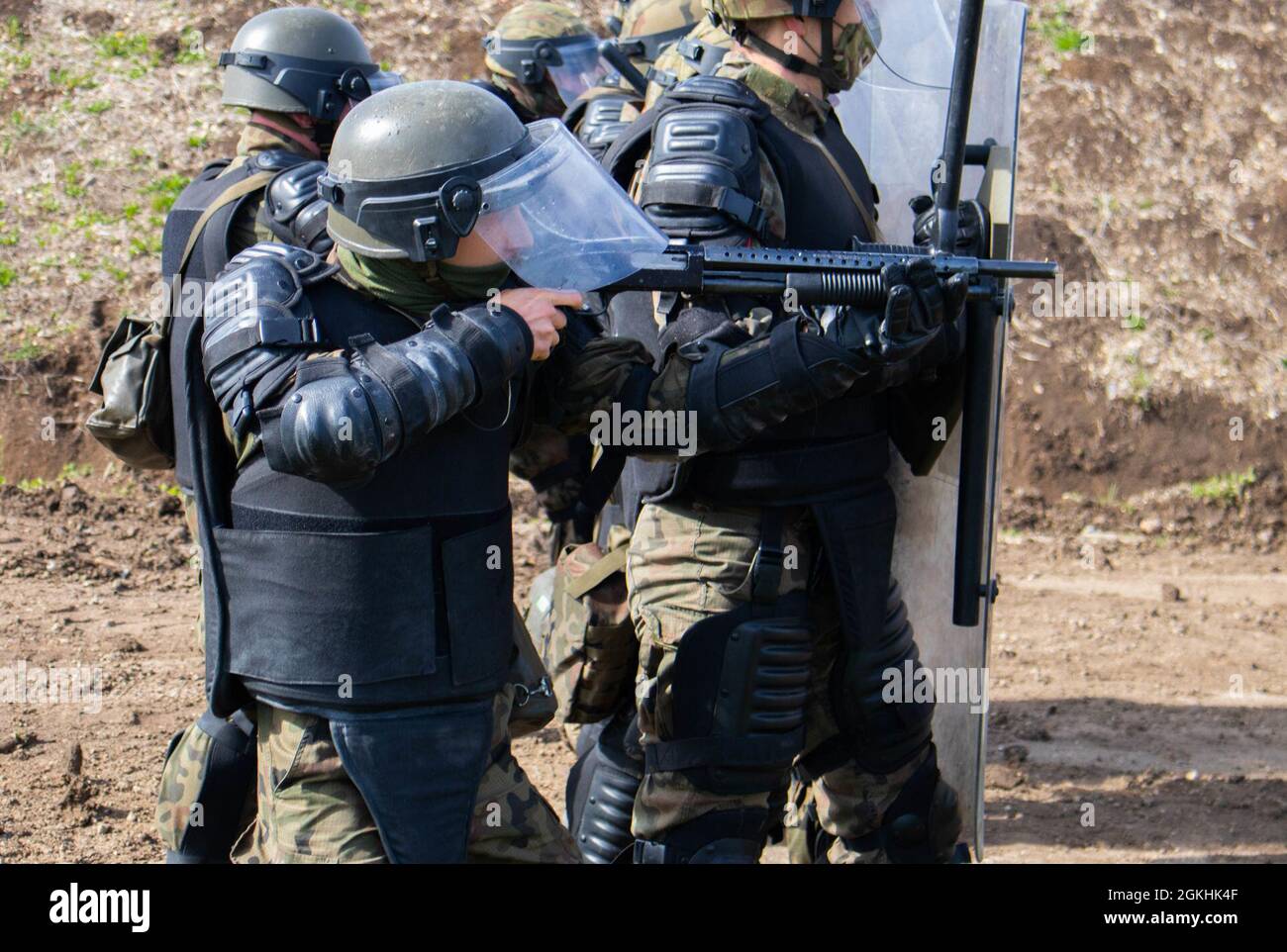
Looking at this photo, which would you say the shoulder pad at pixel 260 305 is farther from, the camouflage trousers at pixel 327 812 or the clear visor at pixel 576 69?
the clear visor at pixel 576 69

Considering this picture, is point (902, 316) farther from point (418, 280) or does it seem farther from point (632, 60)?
point (632, 60)

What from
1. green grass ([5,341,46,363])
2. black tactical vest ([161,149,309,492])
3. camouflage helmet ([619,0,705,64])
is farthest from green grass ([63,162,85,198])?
black tactical vest ([161,149,309,492])

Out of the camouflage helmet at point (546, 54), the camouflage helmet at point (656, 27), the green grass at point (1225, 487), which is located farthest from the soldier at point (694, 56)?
the green grass at point (1225, 487)

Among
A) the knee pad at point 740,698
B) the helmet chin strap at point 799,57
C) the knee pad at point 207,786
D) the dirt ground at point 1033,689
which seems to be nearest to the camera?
the knee pad at point 207,786

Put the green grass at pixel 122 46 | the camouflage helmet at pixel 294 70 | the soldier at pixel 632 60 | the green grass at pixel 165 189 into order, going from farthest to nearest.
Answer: the green grass at pixel 122 46 < the green grass at pixel 165 189 < the soldier at pixel 632 60 < the camouflage helmet at pixel 294 70

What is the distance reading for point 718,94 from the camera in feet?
11.5

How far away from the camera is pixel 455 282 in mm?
2826

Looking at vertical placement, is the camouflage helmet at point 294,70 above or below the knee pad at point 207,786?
above

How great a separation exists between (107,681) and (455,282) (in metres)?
3.61

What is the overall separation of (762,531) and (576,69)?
3273mm

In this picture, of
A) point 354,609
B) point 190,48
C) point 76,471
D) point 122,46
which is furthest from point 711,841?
point 122,46

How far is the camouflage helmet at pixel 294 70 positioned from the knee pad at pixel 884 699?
211 cm

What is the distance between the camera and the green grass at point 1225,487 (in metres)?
8.06
